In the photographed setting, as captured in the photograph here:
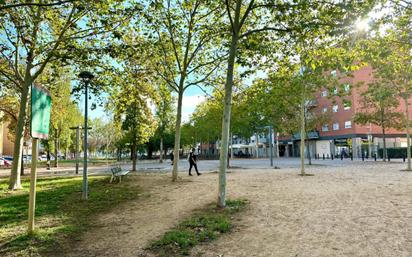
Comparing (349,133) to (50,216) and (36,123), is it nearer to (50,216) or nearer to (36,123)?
(50,216)

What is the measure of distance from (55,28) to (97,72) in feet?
9.63

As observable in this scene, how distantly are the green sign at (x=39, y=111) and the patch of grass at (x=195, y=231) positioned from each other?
121 inches

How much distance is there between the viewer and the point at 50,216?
8406 mm

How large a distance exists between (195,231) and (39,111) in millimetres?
3830

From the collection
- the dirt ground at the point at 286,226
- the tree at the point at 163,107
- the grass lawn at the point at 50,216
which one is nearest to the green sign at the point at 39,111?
the grass lawn at the point at 50,216

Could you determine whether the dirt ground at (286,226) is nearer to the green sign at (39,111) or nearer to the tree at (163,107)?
the green sign at (39,111)

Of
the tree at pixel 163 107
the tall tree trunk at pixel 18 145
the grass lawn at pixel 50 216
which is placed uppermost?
the tree at pixel 163 107

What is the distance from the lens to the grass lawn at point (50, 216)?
19.6 feet

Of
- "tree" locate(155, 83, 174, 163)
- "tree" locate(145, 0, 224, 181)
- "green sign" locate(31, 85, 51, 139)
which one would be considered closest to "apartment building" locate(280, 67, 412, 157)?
"tree" locate(155, 83, 174, 163)

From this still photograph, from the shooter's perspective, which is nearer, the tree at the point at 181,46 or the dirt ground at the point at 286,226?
the dirt ground at the point at 286,226

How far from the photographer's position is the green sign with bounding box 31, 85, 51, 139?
20.3 feet

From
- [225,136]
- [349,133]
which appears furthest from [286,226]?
[349,133]

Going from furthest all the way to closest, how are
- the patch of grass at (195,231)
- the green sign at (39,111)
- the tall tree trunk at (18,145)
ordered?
the tall tree trunk at (18,145) → the green sign at (39,111) → the patch of grass at (195,231)

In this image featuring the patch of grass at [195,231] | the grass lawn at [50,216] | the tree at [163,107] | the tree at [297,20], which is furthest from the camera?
the tree at [163,107]
